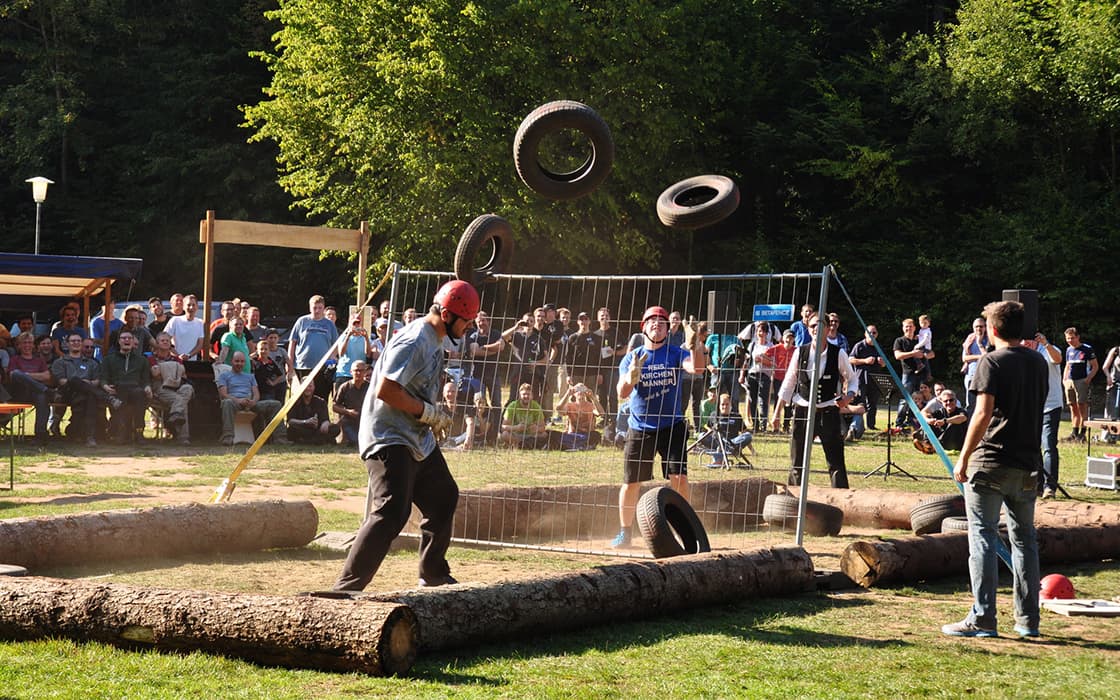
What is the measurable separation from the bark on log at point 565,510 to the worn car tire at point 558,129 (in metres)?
2.58

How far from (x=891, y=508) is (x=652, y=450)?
2672 millimetres

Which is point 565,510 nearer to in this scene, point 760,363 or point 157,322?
point 760,363

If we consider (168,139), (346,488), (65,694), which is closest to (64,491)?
(346,488)

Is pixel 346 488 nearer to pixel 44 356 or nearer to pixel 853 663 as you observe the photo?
pixel 44 356

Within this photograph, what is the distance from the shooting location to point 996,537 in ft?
21.5

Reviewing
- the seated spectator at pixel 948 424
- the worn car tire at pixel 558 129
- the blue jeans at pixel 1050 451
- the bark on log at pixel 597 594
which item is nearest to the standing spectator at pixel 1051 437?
the blue jeans at pixel 1050 451

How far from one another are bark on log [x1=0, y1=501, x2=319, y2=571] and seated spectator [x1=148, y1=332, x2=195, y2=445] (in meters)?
7.41

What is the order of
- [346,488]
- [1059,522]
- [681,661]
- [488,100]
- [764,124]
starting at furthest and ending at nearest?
1. [764,124]
2. [488,100]
3. [346,488]
4. [1059,522]
5. [681,661]

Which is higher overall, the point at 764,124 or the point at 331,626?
the point at 764,124

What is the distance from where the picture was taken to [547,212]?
31.8 meters

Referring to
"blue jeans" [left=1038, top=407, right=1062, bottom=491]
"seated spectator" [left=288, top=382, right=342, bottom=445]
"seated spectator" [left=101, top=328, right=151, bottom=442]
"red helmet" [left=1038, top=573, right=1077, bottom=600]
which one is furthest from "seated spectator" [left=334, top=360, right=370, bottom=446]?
"red helmet" [left=1038, top=573, right=1077, bottom=600]

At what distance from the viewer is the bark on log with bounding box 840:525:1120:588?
785 centimetres

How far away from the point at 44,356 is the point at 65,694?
11.8m

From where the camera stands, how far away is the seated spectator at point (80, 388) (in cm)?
1520
